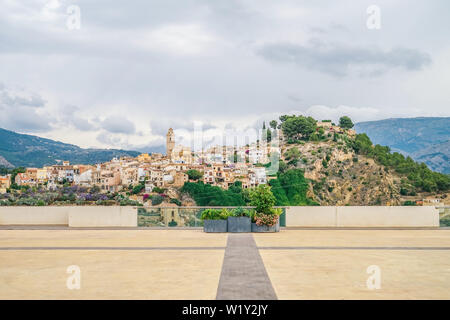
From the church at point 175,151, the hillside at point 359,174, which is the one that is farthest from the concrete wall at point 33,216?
the church at point 175,151

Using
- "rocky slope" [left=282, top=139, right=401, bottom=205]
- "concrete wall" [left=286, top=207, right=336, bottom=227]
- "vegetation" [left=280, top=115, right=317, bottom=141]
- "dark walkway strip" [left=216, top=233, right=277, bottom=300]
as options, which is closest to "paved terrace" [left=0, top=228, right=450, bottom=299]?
"dark walkway strip" [left=216, top=233, right=277, bottom=300]

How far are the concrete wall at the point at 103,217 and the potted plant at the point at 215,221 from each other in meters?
3.49

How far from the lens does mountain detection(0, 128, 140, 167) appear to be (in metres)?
122

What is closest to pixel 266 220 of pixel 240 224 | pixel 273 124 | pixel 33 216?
pixel 240 224

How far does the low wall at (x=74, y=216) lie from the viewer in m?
18.5

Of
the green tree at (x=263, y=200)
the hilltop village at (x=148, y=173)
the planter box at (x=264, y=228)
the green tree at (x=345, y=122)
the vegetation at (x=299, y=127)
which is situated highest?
the green tree at (x=345, y=122)

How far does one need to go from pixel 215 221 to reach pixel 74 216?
587 centimetres

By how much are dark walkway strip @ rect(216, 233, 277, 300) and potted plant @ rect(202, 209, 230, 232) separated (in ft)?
21.0

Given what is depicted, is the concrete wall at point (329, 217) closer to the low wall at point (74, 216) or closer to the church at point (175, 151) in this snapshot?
the low wall at point (74, 216)
